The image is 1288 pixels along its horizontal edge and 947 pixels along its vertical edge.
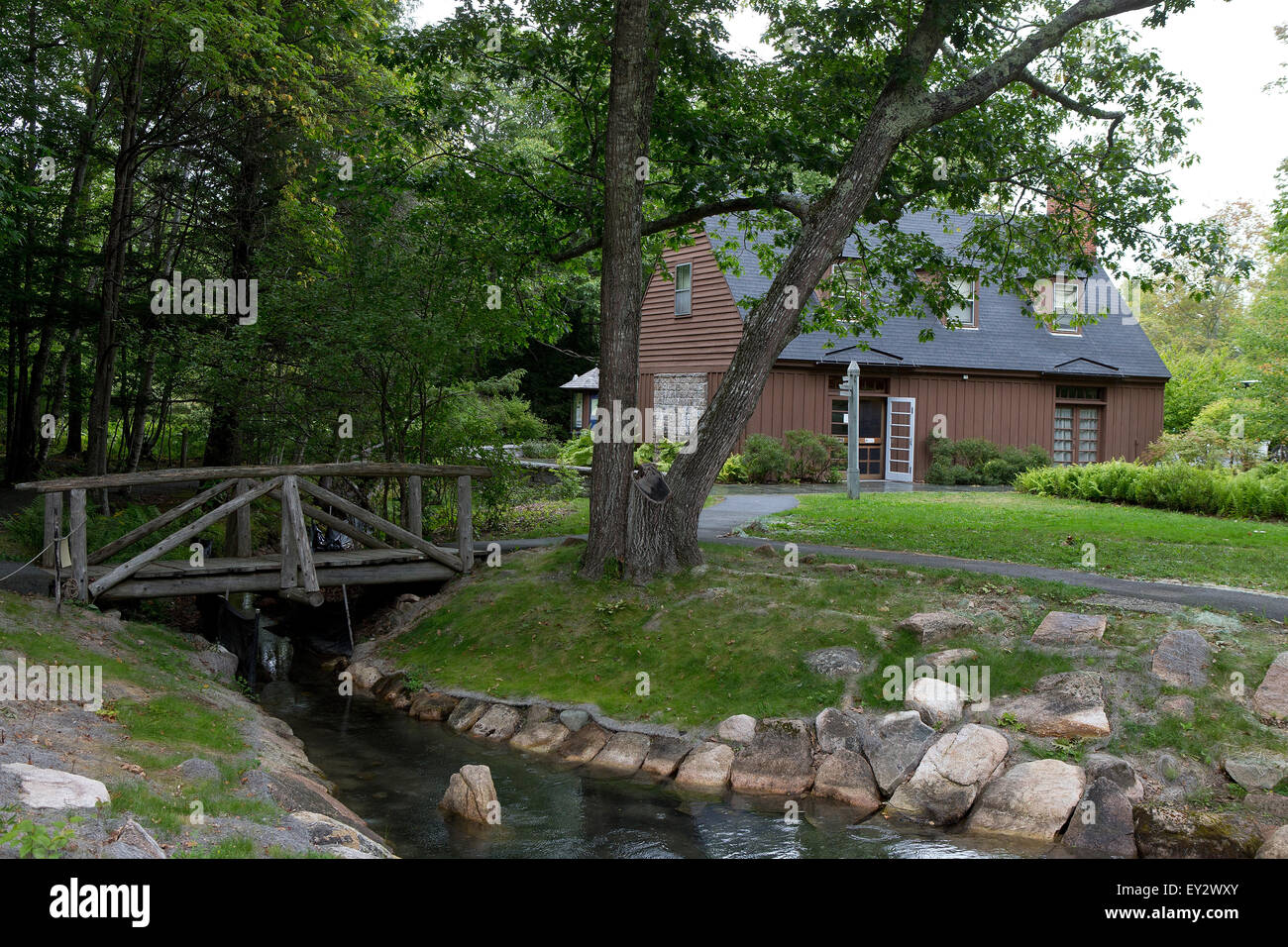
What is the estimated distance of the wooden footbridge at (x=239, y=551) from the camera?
36.4 feet

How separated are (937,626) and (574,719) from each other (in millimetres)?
3830

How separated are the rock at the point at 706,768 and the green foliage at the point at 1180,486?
14.3m

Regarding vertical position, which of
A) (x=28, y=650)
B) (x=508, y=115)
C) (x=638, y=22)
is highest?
(x=508, y=115)

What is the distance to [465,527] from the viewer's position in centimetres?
1402

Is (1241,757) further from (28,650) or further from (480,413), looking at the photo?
(480,413)

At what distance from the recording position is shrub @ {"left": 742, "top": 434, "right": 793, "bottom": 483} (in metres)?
25.4

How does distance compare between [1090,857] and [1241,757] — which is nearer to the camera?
[1090,857]

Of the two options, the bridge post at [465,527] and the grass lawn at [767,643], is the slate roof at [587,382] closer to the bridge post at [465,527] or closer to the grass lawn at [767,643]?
the bridge post at [465,527]

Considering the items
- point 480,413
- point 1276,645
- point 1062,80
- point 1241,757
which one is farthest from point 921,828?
point 480,413

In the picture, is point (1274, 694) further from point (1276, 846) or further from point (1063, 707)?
point (1276, 846)

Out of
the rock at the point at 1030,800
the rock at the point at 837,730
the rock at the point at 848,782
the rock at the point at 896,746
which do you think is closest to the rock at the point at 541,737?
the rock at the point at 837,730

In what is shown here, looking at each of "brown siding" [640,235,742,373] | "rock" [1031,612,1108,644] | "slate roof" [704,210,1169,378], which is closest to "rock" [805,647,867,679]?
"rock" [1031,612,1108,644]

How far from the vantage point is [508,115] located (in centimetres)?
4700
